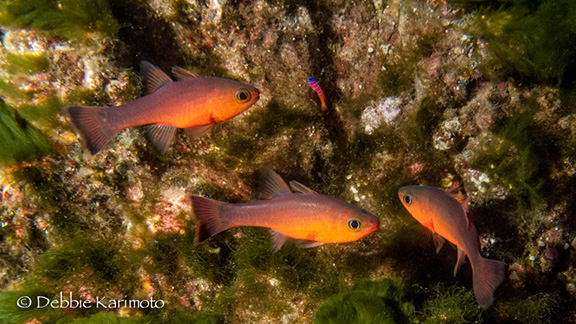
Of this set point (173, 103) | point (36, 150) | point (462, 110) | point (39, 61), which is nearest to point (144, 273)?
point (36, 150)

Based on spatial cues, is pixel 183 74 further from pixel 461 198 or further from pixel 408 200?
pixel 461 198

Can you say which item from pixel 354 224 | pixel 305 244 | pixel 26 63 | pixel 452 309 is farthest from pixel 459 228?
pixel 26 63

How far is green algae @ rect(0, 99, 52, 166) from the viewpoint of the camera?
12.5 ft

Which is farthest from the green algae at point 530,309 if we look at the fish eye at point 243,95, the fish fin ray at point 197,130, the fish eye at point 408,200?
the fish fin ray at point 197,130

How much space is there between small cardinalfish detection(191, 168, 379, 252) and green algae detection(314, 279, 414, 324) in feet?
3.31

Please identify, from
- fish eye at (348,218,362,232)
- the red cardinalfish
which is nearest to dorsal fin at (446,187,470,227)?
the red cardinalfish

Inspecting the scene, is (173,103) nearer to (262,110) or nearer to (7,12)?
(262,110)

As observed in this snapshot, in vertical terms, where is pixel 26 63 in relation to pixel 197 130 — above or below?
above

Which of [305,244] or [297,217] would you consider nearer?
[297,217]

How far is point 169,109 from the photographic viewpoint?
290 centimetres

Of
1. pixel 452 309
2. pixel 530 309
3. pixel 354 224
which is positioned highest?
pixel 354 224

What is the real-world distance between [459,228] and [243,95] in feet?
8.98

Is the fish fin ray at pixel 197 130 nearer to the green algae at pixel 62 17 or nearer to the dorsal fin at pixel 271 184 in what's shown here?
the dorsal fin at pixel 271 184

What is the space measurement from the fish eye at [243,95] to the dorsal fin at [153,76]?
0.81 m
